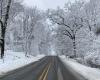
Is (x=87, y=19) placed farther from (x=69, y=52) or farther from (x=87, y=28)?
(x=69, y=52)

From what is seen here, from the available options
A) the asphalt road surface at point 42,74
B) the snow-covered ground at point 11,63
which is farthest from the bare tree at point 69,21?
the asphalt road surface at point 42,74

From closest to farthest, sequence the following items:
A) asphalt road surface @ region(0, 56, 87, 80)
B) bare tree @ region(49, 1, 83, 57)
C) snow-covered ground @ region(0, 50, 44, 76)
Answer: asphalt road surface @ region(0, 56, 87, 80) → snow-covered ground @ region(0, 50, 44, 76) → bare tree @ region(49, 1, 83, 57)

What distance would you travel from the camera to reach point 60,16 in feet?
199

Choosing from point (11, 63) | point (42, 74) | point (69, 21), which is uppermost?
point (69, 21)

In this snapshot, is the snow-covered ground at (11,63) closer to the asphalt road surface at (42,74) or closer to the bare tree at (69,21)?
the asphalt road surface at (42,74)

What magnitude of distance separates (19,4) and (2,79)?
30718mm

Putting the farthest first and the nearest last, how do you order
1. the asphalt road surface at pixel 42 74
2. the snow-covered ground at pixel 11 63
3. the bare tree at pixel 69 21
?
the bare tree at pixel 69 21, the snow-covered ground at pixel 11 63, the asphalt road surface at pixel 42 74

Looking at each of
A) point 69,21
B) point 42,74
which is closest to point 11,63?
point 42,74

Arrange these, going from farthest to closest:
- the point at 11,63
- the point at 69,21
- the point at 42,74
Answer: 1. the point at 69,21
2. the point at 11,63
3. the point at 42,74

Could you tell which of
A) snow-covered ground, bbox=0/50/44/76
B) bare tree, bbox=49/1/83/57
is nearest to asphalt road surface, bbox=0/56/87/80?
snow-covered ground, bbox=0/50/44/76

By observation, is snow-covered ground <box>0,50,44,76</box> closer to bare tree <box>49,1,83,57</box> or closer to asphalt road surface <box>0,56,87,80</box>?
asphalt road surface <box>0,56,87,80</box>

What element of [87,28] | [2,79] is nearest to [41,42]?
[87,28]

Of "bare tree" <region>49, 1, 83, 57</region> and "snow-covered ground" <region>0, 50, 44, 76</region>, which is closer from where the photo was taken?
"snow-covered ground" <region>0, 50, 44, 76</region>

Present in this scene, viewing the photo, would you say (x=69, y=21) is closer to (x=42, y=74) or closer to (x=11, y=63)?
(x=11, y=63)
